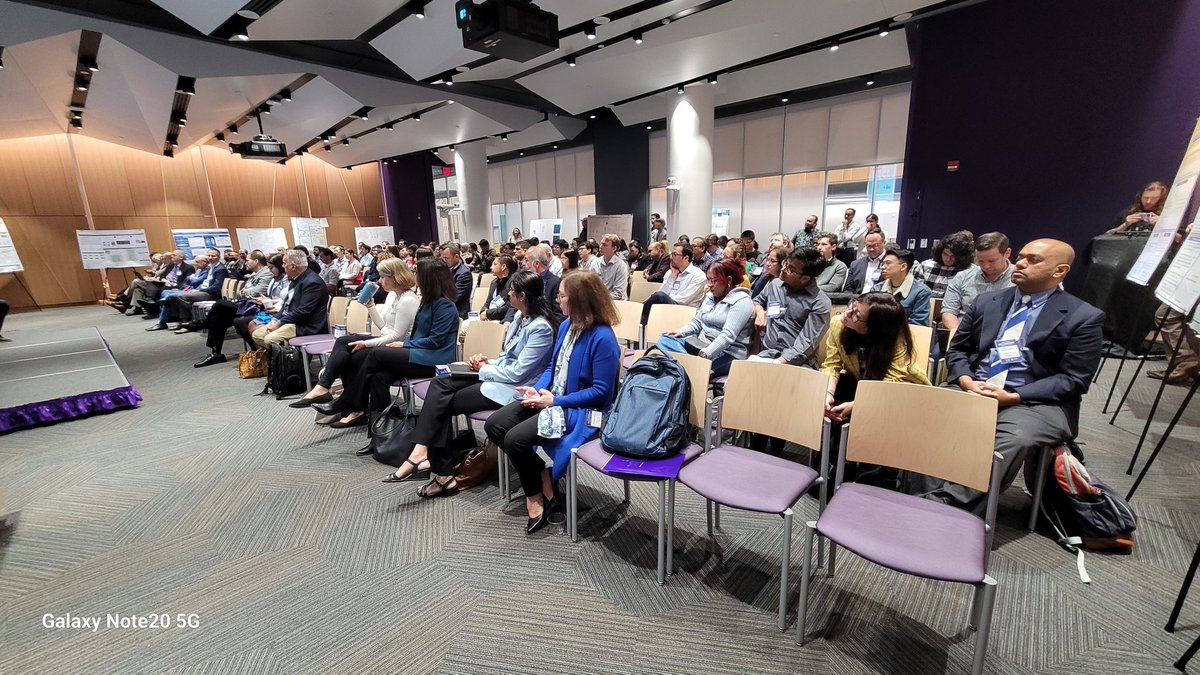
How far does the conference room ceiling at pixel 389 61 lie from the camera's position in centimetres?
618

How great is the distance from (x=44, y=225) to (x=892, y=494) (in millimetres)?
18402

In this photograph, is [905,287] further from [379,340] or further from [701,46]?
[701,46]

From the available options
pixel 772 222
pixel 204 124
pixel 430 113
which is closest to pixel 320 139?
pixel 204 124

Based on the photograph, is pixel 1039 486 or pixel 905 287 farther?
pixel 905 287

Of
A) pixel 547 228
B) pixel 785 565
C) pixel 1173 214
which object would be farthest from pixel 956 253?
pixel 547 228

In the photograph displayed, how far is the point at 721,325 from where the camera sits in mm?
3404

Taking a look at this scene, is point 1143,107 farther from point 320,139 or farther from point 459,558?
point 320,139

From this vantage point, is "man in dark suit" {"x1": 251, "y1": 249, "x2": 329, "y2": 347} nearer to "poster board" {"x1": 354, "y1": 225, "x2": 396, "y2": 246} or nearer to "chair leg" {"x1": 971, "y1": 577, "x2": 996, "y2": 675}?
"chair leg" {"x1": 971, "y1": 577, "x2": 996, "y2": 675}

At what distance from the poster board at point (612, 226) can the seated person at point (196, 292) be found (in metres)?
8.19

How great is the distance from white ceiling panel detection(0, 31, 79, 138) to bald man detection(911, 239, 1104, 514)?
10.7 meters

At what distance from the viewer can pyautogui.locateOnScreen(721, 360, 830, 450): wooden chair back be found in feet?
6.77

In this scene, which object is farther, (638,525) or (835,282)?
(835,282)

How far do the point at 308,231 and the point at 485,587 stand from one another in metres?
16.7

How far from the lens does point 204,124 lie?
1075 cm
